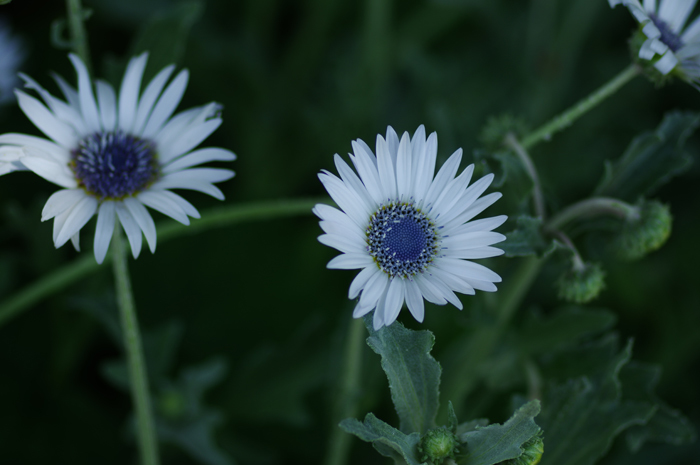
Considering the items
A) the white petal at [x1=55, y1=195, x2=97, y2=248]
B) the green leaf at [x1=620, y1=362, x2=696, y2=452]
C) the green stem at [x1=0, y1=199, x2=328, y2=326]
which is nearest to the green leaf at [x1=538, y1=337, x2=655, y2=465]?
the green leaf at [x1=620, y1=362, x2=696, y2=452]

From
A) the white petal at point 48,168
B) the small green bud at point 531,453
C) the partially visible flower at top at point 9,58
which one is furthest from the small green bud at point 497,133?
the partially visible flower at top at point 9,58

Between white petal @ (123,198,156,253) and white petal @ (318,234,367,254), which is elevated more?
white petal @ (123,198,156,253)

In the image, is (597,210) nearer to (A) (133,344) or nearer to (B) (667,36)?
(B) (667,36)

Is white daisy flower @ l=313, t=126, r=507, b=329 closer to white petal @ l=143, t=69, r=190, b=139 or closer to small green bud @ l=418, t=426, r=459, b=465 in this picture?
small green bud @ l=418, t=426, r=459, b=465

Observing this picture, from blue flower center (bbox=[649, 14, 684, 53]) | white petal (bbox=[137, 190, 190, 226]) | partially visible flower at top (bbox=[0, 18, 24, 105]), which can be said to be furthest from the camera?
partially visible flower at top (bbox=[0, 18, 24, 105])

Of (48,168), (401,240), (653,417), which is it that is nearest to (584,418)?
(653,417)

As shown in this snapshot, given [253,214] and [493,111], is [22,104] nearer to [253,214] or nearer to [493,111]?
[253,214]
